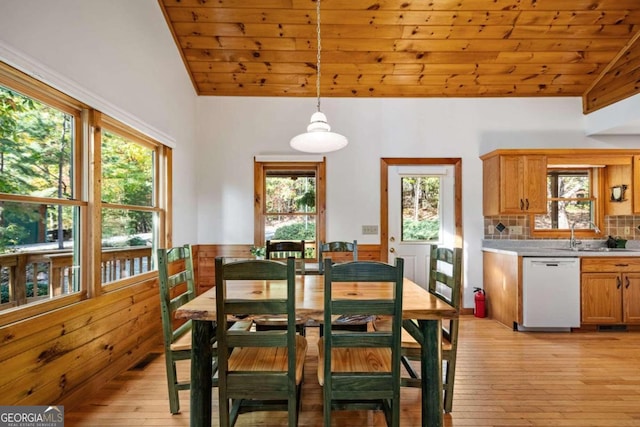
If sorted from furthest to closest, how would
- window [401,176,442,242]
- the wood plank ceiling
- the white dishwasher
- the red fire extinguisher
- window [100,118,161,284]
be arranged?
window [401,176,442,242] → the red fire extinguisher → the white dishwasher → the wood plank ceiling → window [100,118,161,284]

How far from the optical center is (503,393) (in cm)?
220

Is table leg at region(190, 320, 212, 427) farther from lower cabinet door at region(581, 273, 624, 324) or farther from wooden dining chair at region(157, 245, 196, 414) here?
lower cabinet door at region(581, 273, 624, 324)

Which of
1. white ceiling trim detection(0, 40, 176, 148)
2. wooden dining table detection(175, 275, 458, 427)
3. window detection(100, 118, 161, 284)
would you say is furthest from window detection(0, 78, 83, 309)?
wooden dining table detection(175, 275, 458, 427)

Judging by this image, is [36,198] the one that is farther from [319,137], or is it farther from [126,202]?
[319,137]

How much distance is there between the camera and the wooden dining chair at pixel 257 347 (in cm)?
139

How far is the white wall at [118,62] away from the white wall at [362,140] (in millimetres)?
341

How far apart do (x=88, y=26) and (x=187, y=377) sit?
8.74 ft

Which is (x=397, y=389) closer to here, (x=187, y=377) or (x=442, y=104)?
(x=187, y=377)

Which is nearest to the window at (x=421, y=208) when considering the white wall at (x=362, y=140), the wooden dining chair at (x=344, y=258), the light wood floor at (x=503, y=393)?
the white wall at (x=362, y=140)

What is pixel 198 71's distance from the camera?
146 inches

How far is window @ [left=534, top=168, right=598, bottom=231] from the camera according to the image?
13.2 feet

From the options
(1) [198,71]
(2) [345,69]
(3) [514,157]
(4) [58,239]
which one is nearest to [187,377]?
(4) [58,239]

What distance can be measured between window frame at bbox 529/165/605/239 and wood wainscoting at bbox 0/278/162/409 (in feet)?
15.1

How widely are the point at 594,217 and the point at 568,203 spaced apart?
37cm
